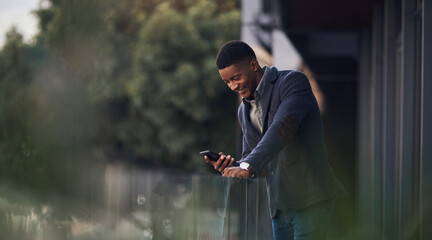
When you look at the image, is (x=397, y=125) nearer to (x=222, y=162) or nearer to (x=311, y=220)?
(x=311, y=220)

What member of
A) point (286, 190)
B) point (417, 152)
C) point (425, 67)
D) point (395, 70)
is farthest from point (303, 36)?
point (286, 190)

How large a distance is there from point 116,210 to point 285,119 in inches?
36.8

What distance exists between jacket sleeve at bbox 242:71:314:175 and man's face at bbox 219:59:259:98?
5.5 inches

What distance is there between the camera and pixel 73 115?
72.2 ft

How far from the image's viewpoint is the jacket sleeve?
9.11 feet

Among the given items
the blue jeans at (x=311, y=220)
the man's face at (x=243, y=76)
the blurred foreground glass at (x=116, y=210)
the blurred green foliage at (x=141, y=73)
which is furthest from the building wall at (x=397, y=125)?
the blurred green foliage at (x=141, y=73)

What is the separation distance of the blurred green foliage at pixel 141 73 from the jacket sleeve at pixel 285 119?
18.1m

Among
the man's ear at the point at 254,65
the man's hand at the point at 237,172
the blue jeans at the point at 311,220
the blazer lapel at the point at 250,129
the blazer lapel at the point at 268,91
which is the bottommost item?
the blue jeans at the point at 311,220

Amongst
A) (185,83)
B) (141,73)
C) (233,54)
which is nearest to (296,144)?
(233,54)

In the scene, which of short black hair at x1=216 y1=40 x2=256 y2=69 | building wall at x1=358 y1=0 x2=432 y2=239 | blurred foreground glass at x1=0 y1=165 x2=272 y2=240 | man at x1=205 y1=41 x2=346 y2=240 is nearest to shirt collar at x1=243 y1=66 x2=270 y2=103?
man at x1=205 y1=41 x2=346 y2=240

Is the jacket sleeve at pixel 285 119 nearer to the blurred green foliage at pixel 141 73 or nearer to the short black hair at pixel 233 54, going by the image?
the short black hair at pixel 233 54

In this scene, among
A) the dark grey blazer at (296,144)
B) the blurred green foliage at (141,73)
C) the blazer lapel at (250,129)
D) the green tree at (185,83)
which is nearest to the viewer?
the dark grey blazer at (296,144)

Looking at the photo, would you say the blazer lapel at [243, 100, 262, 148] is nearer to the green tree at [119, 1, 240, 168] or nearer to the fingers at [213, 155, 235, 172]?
the fingers at [213, 155, 235, 172]

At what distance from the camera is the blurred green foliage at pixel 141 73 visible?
78.8 ft
